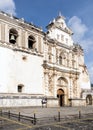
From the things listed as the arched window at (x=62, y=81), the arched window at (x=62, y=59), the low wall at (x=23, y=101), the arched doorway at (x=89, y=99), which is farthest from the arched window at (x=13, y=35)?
the arched doorway at (x=89, y=99)

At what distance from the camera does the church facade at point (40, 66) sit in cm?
2858

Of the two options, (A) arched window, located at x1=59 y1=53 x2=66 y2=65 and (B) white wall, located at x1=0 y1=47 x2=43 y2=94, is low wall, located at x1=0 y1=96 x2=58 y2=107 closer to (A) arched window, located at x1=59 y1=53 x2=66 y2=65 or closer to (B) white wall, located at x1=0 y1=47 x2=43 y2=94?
(B) white wall, located at x1=0 y1=47 x2=43 y2=94

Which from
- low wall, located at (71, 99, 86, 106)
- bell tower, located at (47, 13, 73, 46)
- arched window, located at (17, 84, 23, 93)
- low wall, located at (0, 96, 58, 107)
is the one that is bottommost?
low wall, located at (71, 99, 86, 106)

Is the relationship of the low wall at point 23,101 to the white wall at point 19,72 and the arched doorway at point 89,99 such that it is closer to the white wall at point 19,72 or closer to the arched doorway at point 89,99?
the white wall at point 19,72

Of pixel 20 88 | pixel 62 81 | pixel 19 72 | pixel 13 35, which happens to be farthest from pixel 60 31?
pixel 20 88

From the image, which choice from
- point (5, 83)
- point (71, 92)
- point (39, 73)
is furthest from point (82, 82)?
point (5, 83)

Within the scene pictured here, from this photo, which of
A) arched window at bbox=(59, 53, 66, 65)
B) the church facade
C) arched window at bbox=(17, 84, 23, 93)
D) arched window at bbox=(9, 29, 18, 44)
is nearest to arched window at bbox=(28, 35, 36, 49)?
the church facade

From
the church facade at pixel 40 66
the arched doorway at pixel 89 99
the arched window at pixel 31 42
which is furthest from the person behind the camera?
the arched doorway at pixel 89 99

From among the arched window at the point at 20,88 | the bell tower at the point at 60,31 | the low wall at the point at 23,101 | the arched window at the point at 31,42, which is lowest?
the low wall at the point at 23,101

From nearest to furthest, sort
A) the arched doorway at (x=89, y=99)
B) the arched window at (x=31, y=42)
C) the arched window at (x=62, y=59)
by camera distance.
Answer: the arched window at (x=31, y=42) < the arched window at (x=62, y=59) < the arched doorway at (x=89, y=99)

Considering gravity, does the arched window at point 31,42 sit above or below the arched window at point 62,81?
above

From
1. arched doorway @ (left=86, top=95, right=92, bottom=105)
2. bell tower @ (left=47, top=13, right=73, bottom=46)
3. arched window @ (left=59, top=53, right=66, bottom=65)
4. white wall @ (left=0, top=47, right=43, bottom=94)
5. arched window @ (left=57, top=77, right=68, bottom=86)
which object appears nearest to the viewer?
white wall @ (left=0, top=47, right=43, bottom=94)

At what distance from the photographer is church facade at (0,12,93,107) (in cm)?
2858

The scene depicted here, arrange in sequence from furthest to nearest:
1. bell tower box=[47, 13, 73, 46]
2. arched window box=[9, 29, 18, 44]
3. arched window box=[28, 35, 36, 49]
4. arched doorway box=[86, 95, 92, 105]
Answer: arched doorway box=[86, 95, 92, 105], bell tower box=[47, 13, 73, 46], arched window box=[28, 35, 36, 49], arched window box=[9, 29, 18, 44]
